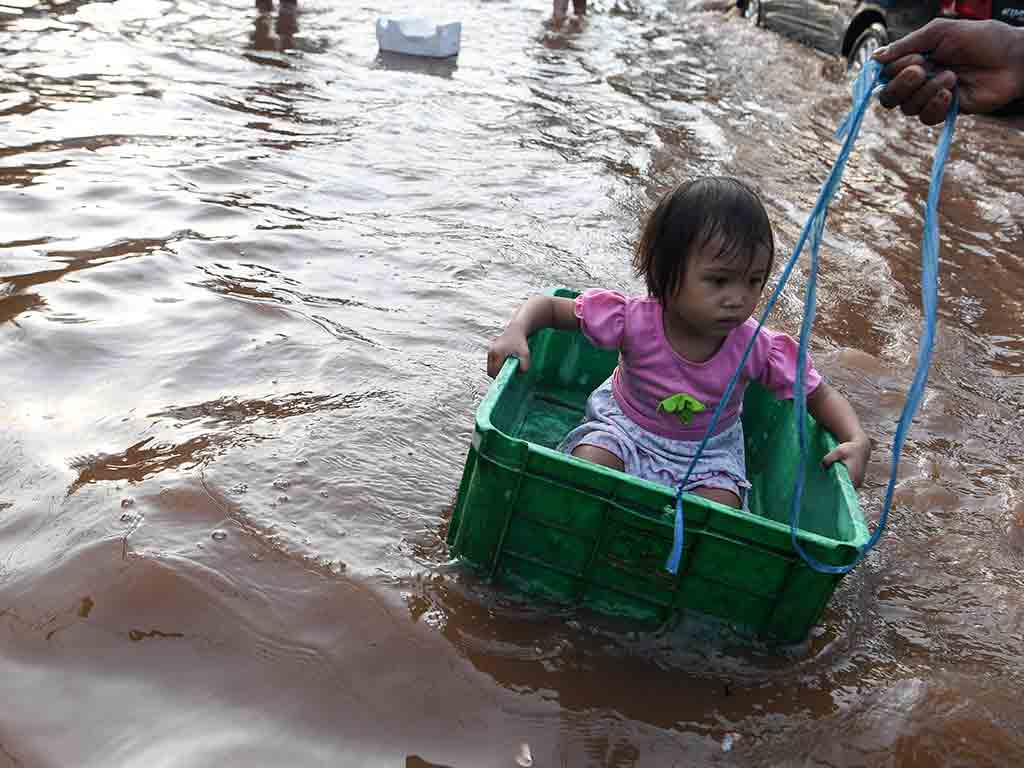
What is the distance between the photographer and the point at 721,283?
2.66m

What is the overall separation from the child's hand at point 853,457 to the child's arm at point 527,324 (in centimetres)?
83

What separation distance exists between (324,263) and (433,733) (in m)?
2.67

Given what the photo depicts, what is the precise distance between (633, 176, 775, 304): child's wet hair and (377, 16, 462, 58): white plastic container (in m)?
6.77

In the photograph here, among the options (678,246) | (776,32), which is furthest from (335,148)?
(776,32)

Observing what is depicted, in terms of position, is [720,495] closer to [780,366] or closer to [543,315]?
[780,366]

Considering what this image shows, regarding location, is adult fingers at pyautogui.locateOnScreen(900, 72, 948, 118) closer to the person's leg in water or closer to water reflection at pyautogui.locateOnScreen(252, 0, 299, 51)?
the person's leg in water

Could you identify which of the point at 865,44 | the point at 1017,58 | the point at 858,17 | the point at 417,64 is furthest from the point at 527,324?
the point at 858,17

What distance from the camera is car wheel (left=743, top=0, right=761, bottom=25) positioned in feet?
44.7

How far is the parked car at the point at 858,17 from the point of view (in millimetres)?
7844

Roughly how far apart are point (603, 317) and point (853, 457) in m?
0.81

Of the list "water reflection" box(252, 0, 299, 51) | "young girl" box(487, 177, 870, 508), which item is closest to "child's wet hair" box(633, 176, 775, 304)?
Answer: "young girl" box(487, 177, 870, 508)

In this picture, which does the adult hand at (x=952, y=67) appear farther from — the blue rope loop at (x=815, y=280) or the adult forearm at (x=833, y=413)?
the adult forearm at (x=833, y=413)

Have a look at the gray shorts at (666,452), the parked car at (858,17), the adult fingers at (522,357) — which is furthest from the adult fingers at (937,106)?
the parked car at (858,17)

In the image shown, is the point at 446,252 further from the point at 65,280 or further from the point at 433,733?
the point at 433,733
